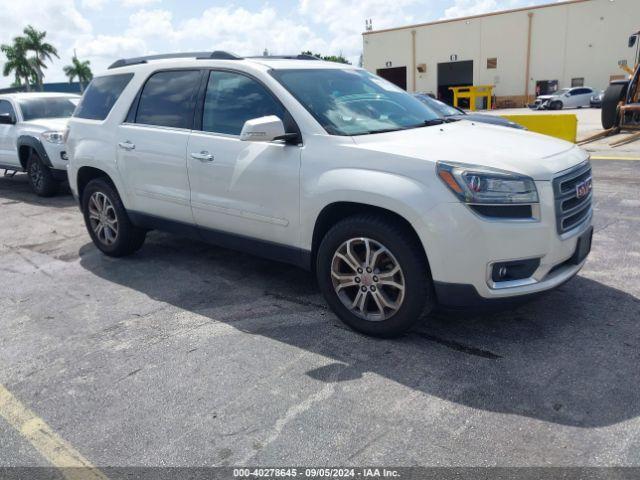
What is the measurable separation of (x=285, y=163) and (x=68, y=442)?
216 centimetres

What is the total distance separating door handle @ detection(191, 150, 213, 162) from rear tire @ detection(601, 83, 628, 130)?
568 inches

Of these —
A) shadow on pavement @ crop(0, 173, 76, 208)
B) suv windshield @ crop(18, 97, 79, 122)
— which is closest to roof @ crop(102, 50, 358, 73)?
shadow on pavement @ crop(0, 173, 76, 208)

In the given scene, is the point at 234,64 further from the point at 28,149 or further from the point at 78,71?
the point at 78,71

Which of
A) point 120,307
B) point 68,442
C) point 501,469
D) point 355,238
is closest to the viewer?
point 501,469

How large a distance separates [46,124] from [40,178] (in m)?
0.95

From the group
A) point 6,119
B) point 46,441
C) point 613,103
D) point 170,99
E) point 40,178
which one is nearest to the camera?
point 46,441

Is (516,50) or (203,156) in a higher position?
(516,50)

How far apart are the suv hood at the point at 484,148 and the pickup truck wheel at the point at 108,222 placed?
285 cm

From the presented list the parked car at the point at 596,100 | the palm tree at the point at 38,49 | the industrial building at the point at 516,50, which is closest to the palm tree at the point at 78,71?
the palm tree at the point at 38,49

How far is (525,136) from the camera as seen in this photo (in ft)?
12.8

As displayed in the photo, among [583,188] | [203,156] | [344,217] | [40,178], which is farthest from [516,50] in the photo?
[344,217]

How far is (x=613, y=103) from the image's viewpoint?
1524 cm

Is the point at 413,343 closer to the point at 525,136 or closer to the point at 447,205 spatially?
the point at 447,205

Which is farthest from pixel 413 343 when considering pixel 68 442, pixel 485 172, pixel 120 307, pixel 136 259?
pixel 136 259
